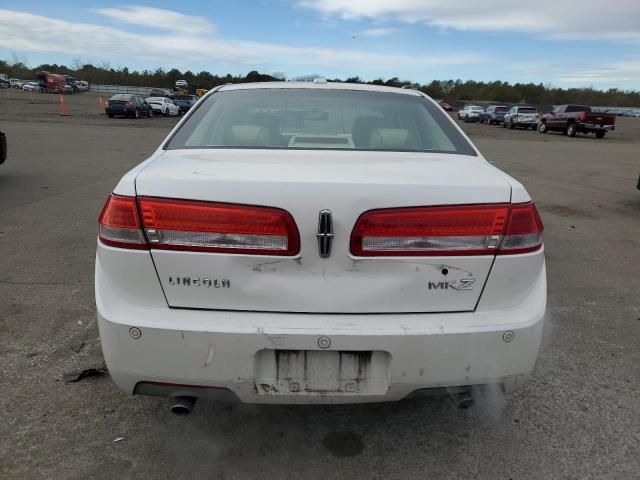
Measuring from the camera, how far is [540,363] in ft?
10.7

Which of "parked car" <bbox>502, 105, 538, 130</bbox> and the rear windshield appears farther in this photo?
"parked car" <bbox>502, 105, 538, 130</bbox>

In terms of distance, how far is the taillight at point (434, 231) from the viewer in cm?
195

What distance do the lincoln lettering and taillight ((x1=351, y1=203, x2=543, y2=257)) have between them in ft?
1.64

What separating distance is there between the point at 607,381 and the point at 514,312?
146 centimetres

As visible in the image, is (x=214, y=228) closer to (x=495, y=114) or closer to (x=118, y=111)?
(x=118, y=111)

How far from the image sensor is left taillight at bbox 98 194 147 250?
1.98 meters

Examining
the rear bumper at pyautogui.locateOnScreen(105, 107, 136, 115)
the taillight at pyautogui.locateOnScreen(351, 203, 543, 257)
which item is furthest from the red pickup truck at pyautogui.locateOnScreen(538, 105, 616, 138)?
the taillight at pyautogui.locateOnScreen(351, 203, 543, 257)

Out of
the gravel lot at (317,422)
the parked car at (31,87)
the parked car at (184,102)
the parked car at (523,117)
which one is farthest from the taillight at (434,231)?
the parked car at (31,87)

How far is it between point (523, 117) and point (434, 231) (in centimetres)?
3720

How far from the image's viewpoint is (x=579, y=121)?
2836cm

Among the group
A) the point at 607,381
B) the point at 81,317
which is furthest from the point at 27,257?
the point at 607,381

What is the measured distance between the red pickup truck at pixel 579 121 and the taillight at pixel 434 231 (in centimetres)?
3017

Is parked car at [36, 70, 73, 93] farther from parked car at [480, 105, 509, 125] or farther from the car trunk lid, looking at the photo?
the car trunk lid

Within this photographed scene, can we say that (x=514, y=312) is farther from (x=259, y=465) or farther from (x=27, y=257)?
(x=27, y=257)
